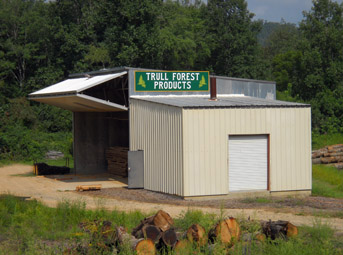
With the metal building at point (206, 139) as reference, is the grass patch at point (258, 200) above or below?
below

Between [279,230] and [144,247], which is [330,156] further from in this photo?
[144,247]

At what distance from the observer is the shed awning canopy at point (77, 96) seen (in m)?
23.2

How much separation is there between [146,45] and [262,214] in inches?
1217

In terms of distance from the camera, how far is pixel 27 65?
5091 cm

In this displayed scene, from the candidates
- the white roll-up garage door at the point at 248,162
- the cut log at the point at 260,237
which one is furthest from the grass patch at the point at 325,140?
the cut log at the point at 260,237

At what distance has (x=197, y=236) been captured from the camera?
11094 mm

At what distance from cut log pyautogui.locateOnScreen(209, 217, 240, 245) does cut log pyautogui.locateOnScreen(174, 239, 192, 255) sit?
2.05 feet

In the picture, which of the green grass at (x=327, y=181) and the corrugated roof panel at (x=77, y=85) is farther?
the corrugated roof panel at (x=77, y=85)

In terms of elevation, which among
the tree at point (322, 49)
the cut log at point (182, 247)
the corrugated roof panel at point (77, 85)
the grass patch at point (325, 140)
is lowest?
the cut log at point (182, 247)

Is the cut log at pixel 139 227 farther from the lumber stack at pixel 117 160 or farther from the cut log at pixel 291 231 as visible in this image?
the lumber stack at pixel 117 160

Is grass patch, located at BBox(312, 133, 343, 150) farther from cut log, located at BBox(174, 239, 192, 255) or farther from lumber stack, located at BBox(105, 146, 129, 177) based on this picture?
cut log, located at BBox(174, 239, 192, 255)

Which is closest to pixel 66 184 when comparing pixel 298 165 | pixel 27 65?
pixel 298 165

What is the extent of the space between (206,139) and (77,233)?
9.29m

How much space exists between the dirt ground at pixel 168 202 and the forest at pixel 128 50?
13.4 meters
